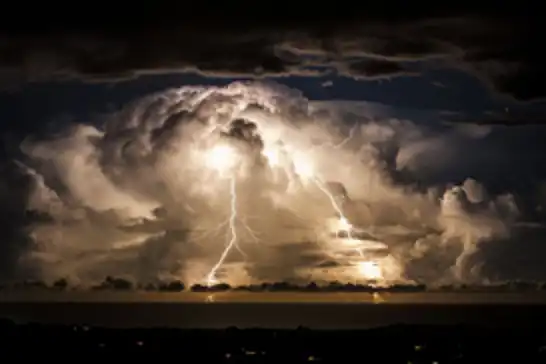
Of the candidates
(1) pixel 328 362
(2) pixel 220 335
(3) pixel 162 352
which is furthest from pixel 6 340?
(1) pixel 328 362

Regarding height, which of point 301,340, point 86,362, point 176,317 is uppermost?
point 176,317

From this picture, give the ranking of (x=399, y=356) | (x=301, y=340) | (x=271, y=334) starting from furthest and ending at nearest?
(x=271, y=334) → (x=301, y=340) → (x=399, y=356)

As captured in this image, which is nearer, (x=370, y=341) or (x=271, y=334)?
(x=370, y=341)

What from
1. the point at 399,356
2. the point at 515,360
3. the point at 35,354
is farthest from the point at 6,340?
the point at 515,360

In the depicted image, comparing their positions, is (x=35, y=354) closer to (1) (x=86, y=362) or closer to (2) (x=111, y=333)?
(1) (x=86, y=362)

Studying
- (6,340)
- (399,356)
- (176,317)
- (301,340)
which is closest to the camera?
(399,356)

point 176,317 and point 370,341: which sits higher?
point 176,317

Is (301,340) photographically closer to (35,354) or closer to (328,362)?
(328,362)
